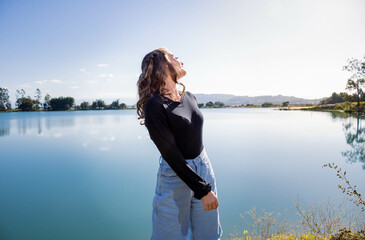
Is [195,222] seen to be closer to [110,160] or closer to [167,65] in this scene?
[167,65]

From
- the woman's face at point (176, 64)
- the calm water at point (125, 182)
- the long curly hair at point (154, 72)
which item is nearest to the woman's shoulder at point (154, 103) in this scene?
the long curly hair at point (154, 72)

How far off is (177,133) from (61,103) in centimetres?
5776

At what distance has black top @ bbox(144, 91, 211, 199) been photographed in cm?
81

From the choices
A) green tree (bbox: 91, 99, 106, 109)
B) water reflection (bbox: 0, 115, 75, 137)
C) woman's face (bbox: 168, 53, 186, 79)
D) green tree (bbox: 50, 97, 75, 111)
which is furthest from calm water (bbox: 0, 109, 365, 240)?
green tree (bbox: 91, 99, 106, 109)

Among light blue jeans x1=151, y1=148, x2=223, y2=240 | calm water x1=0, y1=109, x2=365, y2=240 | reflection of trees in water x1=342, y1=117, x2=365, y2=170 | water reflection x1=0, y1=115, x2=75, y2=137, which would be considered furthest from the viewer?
water reflection x1=0, y1=115, x2=75, y2=137

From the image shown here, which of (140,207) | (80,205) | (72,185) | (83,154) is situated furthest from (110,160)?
(140,207)

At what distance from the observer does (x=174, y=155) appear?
806mm

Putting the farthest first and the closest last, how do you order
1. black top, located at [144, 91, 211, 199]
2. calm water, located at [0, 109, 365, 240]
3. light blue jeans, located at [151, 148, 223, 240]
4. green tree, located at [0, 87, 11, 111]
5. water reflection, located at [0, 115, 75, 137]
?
green tree, located at [0, 87, 11, 111], water reflection, located at [0, 115, 75, 137], calm water, located at [0, 109, 365, 240], light blue jeans, located at [151, 148, 223, 240], black top, located at [144, 91, 211, 199]

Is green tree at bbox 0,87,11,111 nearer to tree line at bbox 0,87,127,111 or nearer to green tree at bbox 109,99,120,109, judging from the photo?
tree line at bbox 0,87,127,111

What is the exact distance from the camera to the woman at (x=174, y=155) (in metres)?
0.82

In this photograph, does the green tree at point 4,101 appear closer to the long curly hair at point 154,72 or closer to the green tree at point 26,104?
the green tree at point 26,104

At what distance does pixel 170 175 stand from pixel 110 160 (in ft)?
23.2

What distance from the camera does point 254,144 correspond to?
9.59 metres

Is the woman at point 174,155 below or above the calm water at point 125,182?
above
